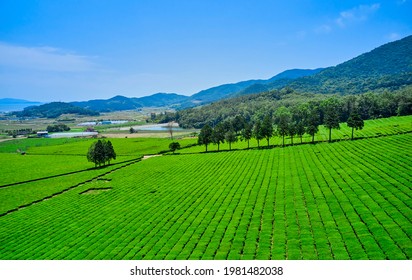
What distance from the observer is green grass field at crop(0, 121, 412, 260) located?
33.6 meters

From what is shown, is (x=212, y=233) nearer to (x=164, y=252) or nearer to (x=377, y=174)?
(x=164, y=252)

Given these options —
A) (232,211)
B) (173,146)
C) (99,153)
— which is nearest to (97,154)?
(99,153)

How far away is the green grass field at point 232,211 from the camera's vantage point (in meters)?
33.6

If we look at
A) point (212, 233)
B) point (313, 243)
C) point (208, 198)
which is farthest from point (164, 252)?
point (208, 198)

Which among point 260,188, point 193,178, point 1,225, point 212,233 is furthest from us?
point 193,178

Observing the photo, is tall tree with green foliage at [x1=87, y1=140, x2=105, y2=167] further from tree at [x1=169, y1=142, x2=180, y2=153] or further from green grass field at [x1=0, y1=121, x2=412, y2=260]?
tree at [x1=169, y1=142, x2=180, y2=153]

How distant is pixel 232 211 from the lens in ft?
153

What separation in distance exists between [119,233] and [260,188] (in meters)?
26.9

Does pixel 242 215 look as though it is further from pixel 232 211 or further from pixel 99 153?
pixel 99 153

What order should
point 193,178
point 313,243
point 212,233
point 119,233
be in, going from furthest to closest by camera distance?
point 193,178
point 119,233
point 212,233
point 313,243

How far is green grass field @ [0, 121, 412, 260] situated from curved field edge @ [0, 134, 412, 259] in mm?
161

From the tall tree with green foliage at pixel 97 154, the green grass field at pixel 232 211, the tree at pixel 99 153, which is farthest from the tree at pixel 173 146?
the green grass field at pixel 232 211

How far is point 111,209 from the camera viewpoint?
55656 millimetres

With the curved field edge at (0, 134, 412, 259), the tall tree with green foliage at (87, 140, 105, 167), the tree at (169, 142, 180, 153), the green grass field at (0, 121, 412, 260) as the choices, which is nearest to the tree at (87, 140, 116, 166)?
the tall tree with green foliage at (87, 140, 105, 167)
